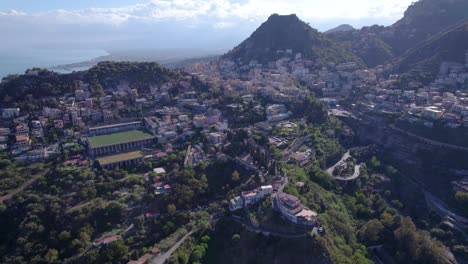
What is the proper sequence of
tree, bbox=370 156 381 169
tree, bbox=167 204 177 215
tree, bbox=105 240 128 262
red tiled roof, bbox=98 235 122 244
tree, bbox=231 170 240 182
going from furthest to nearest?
tree, bbox=370 156 381 169 < tree, bbox=231 170 240 182 < tree, bbox=167 204 177 215 < red tiled roof, bbox=98 235 122 244 < tree, bbox=105 240 128 262

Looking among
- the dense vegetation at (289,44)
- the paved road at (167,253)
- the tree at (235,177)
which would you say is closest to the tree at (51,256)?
the paved road at (167,253)

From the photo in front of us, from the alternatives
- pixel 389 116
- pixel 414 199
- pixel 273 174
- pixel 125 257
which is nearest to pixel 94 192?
pixel 125 257

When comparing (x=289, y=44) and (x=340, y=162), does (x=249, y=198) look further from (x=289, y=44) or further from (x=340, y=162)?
(x=289, y=44)

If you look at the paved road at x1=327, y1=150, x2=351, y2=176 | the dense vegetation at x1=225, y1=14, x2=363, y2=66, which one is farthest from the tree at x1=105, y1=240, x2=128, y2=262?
the dense vegetation at x1=225, y1=14, x2=363, y2=66

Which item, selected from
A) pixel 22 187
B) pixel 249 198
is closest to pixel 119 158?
pixel 22 187

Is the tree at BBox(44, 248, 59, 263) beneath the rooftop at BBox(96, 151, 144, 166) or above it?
beneath

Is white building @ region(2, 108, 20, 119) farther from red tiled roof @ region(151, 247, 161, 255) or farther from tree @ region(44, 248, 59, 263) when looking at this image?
red tiled roof @ region(151, 247, 161, 255)

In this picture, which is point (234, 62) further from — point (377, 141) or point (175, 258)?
point (175, 258)
